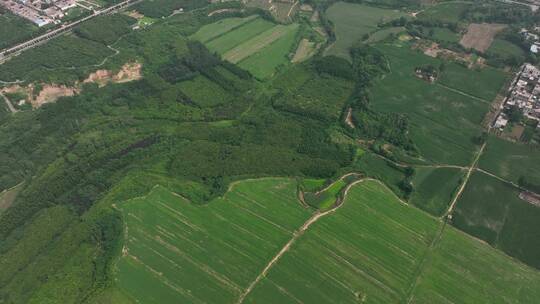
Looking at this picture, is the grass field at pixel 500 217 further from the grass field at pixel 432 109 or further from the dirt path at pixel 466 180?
the grass field at pixel 432 109

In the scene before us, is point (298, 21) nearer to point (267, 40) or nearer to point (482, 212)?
point (267, 40)

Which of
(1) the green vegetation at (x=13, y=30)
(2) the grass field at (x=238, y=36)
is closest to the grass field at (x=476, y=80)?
(2) the grass field at (x=238, y=36)

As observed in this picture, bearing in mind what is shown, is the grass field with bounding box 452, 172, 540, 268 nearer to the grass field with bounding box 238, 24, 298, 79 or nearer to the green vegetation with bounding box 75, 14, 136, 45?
the grass field with bounding box 238, 24, 298, 79

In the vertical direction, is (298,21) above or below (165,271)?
above

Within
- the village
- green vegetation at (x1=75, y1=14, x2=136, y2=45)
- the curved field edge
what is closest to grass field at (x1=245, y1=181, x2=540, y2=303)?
the curved field edge

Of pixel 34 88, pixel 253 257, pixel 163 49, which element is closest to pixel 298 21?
pixel 163 49

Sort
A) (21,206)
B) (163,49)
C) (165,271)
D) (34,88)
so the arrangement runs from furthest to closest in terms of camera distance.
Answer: (163,49) < (34,88) < (21,206) < (165,271)
